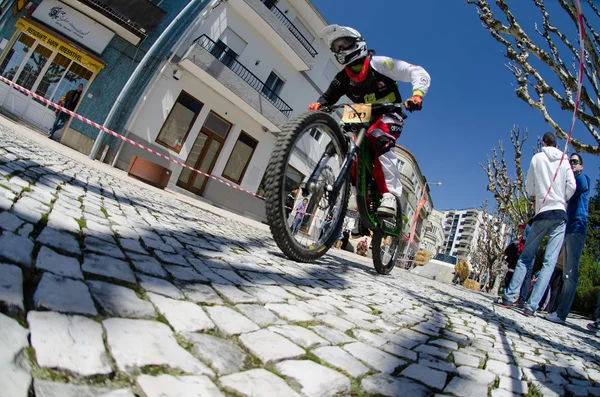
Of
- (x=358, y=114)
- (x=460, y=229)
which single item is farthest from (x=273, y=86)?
(x=460, y=229)

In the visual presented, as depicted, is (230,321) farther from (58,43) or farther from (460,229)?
(460,229)

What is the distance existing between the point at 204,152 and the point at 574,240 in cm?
1331

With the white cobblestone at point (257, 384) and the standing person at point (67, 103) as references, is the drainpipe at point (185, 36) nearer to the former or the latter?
the standing person at point (67, 103)

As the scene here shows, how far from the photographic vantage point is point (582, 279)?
14438 millimetres

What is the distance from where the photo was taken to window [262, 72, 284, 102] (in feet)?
52.9

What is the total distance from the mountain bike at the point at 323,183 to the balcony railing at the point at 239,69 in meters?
11.9

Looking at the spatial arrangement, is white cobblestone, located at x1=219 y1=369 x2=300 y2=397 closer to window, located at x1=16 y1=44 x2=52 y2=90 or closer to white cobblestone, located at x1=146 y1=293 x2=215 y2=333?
white cobblestone, located at x1=146 y1=293 x2=215 y2=333

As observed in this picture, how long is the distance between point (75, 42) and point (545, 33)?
14621 millimetres

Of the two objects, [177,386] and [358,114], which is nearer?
[177,386]

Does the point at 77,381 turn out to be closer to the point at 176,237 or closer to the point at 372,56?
the point at 176,237

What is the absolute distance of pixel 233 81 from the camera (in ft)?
45.5

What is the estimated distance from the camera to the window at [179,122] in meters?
13.6

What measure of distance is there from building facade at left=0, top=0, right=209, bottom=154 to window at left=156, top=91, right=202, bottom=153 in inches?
56.8

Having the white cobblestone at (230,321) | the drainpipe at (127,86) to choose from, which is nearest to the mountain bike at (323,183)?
the white cobblestone at (230,321)
